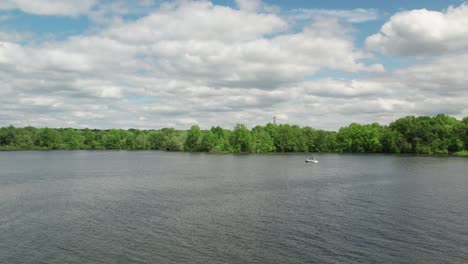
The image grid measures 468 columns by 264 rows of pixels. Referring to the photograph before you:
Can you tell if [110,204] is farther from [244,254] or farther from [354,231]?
[354,231]

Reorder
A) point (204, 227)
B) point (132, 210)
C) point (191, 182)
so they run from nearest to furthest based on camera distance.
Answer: point (204, 227)
point (132, 210)
point (191, 182)

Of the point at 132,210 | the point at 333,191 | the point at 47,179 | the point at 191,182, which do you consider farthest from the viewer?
the point at 47,179

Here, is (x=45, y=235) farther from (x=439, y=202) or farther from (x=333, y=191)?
(x=439, y=202)

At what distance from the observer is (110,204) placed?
4666 centimetres

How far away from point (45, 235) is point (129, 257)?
10018 mm

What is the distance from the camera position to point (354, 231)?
1329 inches

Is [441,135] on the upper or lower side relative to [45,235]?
upper

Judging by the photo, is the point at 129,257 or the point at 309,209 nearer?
the point at 129,257

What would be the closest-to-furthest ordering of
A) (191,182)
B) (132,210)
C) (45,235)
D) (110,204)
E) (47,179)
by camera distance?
(45,235), (132,210), (110,204), (191,182), (47,179)

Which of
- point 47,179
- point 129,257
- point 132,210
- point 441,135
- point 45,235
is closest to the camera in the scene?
point 129,257

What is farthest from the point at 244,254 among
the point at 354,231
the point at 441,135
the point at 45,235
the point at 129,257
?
the point at 441,135

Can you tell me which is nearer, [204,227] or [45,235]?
[45,235]

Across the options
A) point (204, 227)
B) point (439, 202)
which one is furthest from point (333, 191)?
point (204, 227)

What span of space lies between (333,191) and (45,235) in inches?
1581
